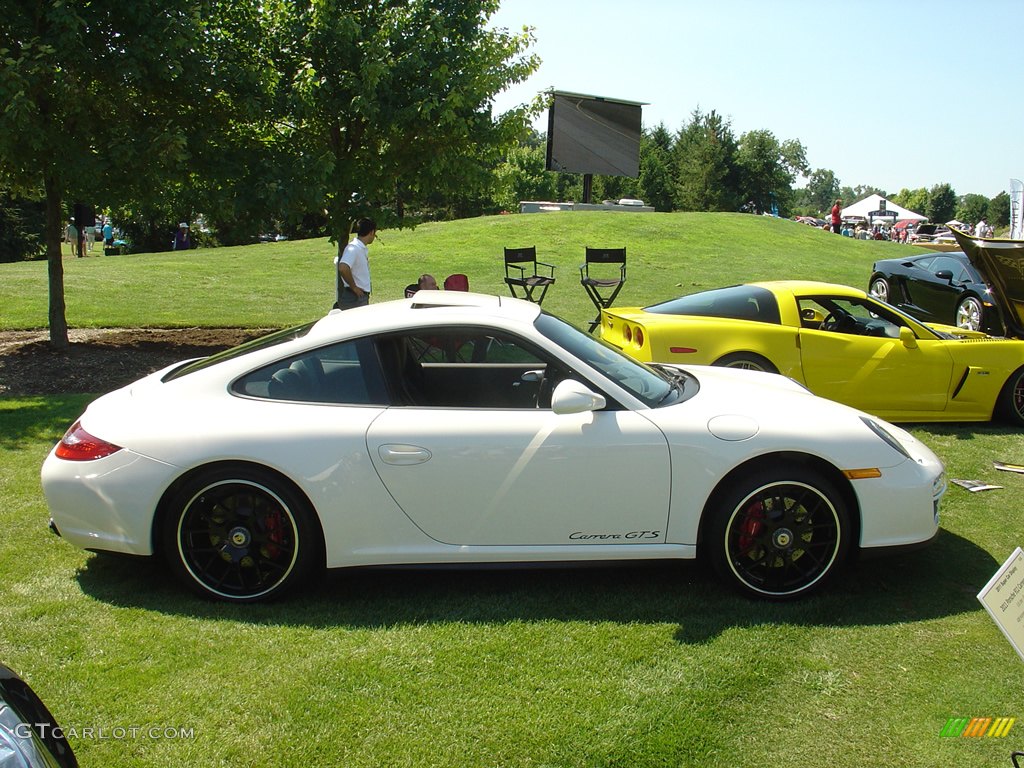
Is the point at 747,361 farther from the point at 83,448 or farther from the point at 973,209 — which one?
the point at 973,209

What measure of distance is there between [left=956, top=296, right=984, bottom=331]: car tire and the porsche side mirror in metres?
11.3

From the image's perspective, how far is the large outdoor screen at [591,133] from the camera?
3481 centimetres

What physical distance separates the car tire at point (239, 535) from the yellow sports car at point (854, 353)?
413 cm

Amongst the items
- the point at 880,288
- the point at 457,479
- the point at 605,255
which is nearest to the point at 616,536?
the point at 457,479

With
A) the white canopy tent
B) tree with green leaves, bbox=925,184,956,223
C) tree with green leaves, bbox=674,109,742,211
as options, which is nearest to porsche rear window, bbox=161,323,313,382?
tree with green leaves, bbox=674,109,742,211

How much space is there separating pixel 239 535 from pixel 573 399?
170 cm

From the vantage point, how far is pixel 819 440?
4266 millimetres

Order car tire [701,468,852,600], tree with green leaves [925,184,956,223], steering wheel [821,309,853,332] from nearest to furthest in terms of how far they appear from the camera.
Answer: car tire [701,468,852,600] < steering wheel [821,309,853,332] < tree with green leaves [925,184,956,223]

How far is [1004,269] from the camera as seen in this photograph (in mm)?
8625

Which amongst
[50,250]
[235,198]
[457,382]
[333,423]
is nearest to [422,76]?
[235,198]

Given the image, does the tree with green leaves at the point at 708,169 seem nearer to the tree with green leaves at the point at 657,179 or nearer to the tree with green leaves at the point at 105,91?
the tree with green leaves at the point at 657,179

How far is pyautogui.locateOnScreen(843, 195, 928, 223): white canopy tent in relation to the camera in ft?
230

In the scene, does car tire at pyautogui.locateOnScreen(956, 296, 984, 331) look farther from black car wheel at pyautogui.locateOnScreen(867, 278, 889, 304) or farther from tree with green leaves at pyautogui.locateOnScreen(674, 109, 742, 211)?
tree with green leaves at pyautogui.locateOnScreen(674, 109, 742, 211)

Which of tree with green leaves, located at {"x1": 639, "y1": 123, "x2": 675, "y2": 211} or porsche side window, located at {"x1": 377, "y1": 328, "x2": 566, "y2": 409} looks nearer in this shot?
porsche side window, located at {"x1": 377, "y1": 328, "x2": 566, "y2": 409}
